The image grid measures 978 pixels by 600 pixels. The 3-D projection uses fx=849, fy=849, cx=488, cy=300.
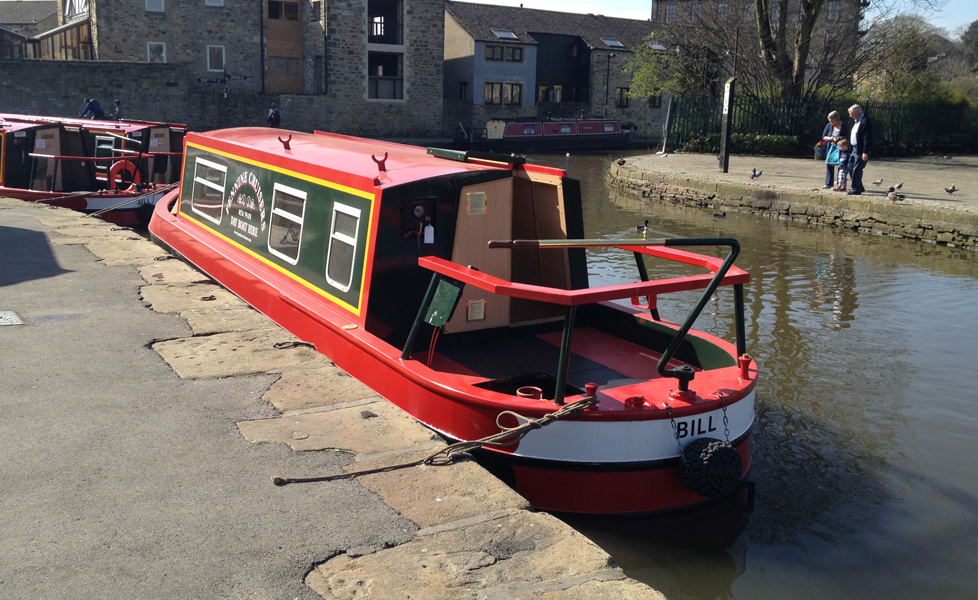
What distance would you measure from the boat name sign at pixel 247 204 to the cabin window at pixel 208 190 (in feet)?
1.24

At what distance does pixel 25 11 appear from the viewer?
179 ft

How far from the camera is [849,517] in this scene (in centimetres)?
493

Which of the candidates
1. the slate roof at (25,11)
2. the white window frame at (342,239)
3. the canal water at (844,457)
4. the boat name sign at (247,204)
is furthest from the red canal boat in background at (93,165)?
the slate roof at (25,11)

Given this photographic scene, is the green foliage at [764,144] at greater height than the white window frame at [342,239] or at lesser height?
greater

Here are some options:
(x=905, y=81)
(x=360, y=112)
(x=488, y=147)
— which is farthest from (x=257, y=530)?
(x=360, y=112)

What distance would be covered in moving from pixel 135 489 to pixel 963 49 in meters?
75.7

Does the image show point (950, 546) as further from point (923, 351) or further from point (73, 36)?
point (73, 36)

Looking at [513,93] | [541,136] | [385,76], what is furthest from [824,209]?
[513,93]

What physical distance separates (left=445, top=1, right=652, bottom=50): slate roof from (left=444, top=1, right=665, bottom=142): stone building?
0.05 meters

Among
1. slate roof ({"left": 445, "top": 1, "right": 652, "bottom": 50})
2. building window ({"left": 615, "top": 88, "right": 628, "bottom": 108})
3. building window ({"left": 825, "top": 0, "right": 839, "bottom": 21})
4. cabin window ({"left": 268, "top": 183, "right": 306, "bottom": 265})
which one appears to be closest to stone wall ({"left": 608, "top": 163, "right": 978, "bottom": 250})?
cabin window ({"left": 268, "top": 183, "right": 306, "bottom": 265})

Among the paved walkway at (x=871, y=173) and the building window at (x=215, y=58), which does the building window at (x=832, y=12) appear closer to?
the paved walkway at (x=871, y=173)

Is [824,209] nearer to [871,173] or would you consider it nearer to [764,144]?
[871,173]

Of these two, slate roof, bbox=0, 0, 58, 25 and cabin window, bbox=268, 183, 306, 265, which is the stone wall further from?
slate roof, bbox=0, 0, 58, 25

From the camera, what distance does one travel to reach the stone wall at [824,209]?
42.5ft
